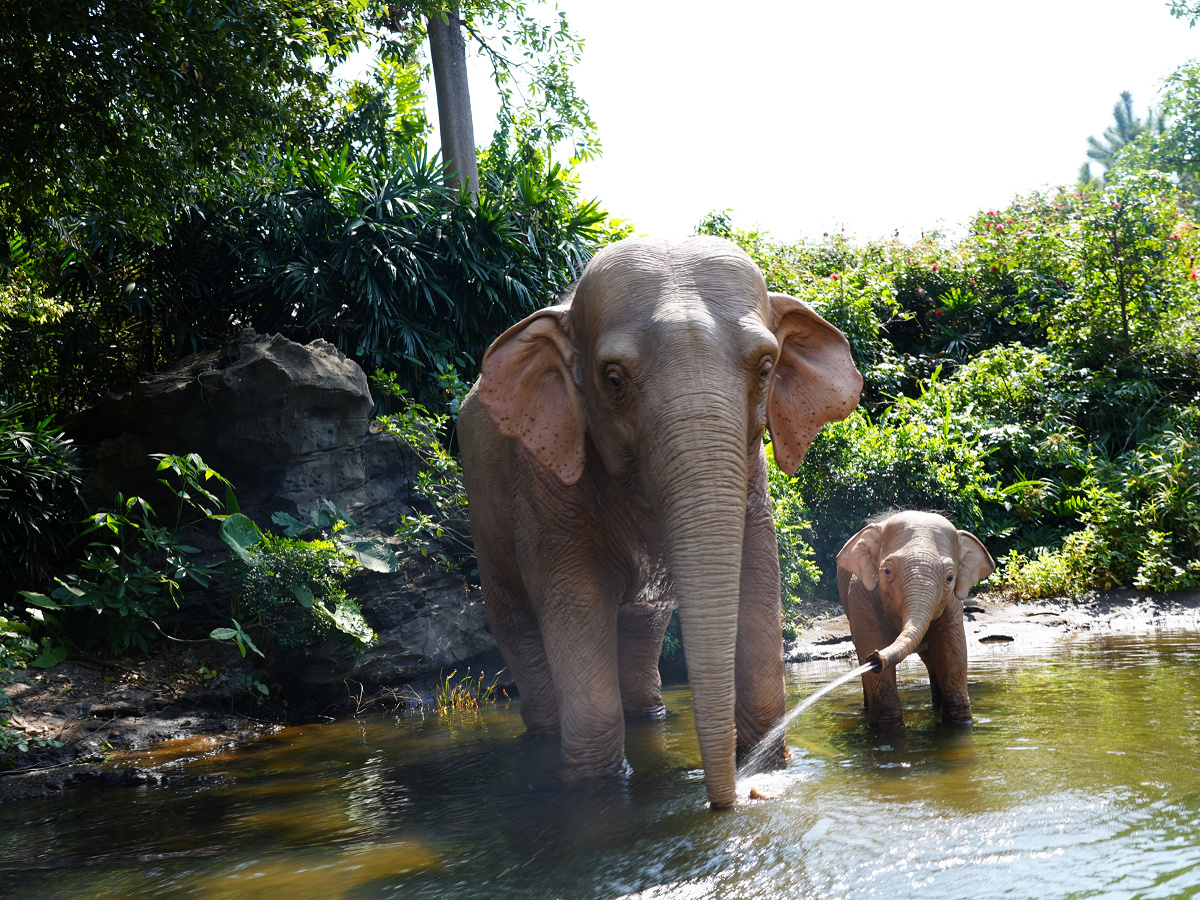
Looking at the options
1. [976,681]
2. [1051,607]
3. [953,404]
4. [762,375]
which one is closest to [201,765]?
[762,375]

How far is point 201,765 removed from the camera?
6840mm

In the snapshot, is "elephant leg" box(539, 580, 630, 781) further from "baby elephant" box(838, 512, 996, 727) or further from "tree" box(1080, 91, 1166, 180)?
"tree" box(1080, 91, 1166, 180)

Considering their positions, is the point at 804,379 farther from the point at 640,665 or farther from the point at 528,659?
the point at 640,665

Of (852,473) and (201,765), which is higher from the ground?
(852,473)

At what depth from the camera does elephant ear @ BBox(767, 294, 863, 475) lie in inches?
178

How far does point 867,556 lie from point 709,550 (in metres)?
2.70

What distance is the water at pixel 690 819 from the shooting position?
3160mm

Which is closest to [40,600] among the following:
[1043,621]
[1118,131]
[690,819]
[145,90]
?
[145,90]

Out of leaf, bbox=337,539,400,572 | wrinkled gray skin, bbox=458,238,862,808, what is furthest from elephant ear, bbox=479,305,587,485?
leaf, bbox=337,539,400,572

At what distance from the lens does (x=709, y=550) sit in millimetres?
3627

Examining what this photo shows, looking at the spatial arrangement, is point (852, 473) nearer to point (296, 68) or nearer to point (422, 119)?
point (296, 68)

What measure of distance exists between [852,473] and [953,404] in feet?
10.1

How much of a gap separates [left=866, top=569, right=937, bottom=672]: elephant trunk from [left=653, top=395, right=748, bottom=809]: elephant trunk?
1.72m

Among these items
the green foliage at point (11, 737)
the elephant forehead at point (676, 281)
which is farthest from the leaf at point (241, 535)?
the elephant forehead at point (676, 281)
